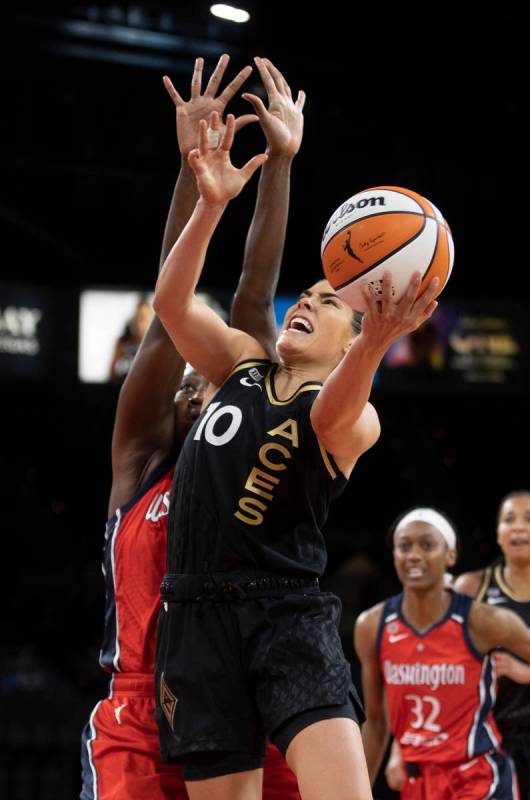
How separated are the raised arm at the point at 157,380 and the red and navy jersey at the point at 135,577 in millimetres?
98

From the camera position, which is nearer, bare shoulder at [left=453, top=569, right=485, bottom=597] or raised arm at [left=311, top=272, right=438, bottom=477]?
raised arm at [left=311, top=272, right=438, bottom=477]

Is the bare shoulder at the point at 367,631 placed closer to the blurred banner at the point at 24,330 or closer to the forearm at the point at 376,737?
the forearm at the point at 376,737

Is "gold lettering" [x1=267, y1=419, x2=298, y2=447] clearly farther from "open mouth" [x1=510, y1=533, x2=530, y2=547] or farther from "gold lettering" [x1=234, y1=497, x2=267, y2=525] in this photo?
"open mouth" [x1=510, y1=533, x2=530, y2=547]

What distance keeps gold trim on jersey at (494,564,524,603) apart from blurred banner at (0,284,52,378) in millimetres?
7507

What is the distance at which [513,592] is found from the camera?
21.4 ft

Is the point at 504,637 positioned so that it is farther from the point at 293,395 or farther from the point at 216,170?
the point at 216,170

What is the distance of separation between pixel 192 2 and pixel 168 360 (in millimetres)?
5920

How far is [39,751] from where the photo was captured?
980cm

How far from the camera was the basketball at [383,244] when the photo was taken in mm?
2988

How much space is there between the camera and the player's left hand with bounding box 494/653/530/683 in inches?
219

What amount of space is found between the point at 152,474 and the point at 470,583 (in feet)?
11.6

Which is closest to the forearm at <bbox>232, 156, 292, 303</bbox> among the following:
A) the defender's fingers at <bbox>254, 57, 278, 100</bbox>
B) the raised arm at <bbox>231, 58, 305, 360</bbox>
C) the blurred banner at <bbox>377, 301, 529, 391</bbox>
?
the raised arm at <bbox>231, 58, 305, 360</bbox>

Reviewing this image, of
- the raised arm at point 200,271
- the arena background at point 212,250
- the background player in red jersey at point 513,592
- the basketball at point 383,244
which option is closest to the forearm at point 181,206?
the raised arm at point 200,271

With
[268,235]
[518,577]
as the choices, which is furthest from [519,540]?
[268,235]
